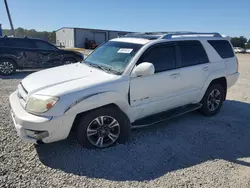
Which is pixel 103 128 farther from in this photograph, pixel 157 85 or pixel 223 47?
pixel 223 47

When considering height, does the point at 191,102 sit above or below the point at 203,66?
below

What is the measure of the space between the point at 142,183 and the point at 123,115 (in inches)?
45.4

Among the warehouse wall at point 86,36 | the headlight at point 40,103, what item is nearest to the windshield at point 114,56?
the headlight at point 40,103

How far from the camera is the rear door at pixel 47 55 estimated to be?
1047 centimetres

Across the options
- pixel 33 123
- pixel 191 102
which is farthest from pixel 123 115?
pixel 191 102

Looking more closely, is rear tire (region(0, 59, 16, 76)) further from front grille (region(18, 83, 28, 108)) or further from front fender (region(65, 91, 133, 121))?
front fender (region(65, 91, 133, 121))

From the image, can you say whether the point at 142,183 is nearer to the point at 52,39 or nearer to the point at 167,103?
the point at 167,103

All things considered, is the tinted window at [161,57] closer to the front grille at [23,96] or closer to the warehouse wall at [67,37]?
the front grille at [23,96]

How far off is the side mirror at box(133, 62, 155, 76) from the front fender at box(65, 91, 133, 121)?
1.48 feet

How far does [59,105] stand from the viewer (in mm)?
3025

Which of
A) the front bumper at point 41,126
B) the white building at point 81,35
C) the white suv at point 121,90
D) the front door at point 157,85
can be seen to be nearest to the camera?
the front bumper at point 41,126

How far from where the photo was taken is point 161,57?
161 inches

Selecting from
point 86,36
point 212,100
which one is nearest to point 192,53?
point 212,100

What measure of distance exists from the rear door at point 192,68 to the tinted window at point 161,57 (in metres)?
0.24
